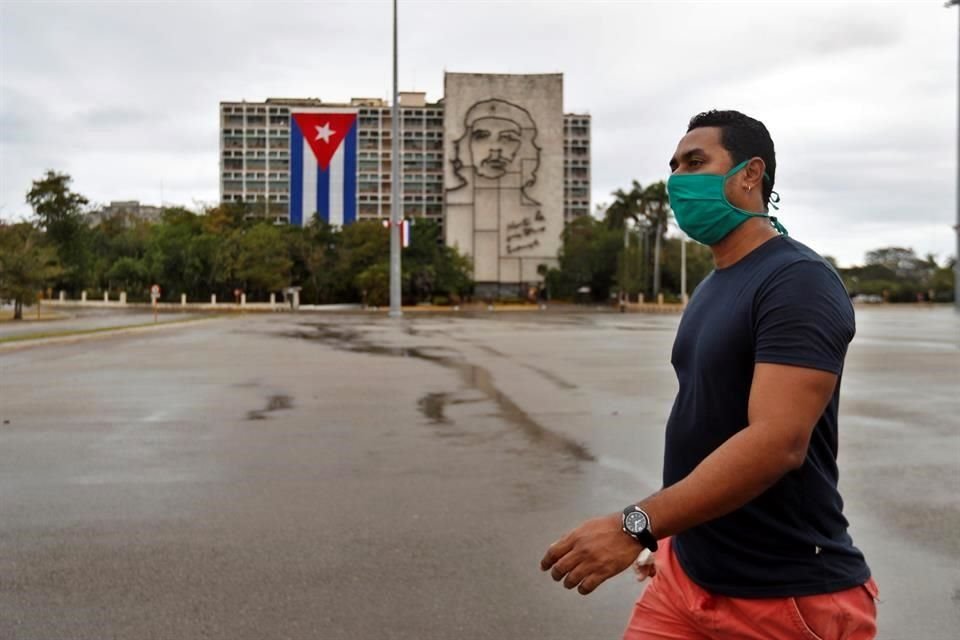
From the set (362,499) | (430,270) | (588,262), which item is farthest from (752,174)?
(588,262)

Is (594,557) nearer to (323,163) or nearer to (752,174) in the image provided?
(752,174)

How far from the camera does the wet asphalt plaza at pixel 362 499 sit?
438 cm

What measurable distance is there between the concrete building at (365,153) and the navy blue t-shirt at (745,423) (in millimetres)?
124986

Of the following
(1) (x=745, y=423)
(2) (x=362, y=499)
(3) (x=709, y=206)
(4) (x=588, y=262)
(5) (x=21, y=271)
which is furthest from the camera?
(4) (x=588, y=262)

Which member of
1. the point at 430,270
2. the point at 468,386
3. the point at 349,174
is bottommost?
the point at 468,386

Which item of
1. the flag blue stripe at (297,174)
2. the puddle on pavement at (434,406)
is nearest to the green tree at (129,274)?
the flag blue stripe at (297,174)

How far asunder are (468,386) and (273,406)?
11.6ft

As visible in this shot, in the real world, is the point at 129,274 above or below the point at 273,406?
above

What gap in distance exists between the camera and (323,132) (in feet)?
132

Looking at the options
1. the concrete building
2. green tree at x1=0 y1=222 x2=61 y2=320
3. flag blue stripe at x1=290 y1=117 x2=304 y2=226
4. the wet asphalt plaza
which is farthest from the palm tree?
the wet asphalt plaza

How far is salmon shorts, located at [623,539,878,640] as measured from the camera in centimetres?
219

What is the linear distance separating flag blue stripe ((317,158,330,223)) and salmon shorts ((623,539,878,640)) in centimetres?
3833

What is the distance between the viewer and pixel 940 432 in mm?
9781

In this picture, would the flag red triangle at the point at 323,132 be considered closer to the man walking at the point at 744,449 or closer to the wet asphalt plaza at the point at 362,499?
the wet asphalt plaza at the point at 362,499
